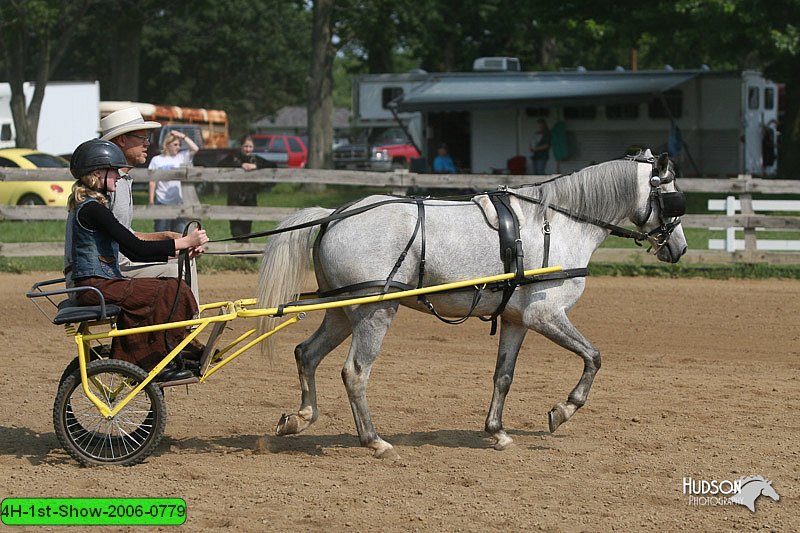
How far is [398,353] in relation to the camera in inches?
→ 399

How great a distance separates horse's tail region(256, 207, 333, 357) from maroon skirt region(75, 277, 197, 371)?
44 cm

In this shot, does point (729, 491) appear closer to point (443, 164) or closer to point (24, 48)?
point (443, 164)

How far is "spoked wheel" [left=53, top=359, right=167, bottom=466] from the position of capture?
6348 mm

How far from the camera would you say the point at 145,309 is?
21.2 feet

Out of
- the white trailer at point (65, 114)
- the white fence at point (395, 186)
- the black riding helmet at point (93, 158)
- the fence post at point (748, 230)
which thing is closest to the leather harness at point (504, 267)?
the black riding helmet at point (93, 158)

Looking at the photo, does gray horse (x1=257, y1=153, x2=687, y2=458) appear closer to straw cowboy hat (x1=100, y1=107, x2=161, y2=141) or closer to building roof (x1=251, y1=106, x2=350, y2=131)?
straw cowboy hat (x1=100, y1=107, x2=161, y2=141)

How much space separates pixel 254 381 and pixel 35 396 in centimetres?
170

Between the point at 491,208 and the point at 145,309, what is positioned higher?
the point at 491,208

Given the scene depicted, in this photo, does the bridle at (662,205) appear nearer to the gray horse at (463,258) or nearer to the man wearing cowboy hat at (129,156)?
the gray horse at (463,258)

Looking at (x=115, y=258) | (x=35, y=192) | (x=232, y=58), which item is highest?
(x=232, y=58)

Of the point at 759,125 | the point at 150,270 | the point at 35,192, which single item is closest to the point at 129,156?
the point at 150,270

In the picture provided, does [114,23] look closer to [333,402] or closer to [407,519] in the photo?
[333,402]

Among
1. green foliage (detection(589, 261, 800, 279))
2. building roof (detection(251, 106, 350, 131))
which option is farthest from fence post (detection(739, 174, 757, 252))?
building roof (detection(251, 106, 350, 131))

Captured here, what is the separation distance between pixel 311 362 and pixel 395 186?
885 cm
